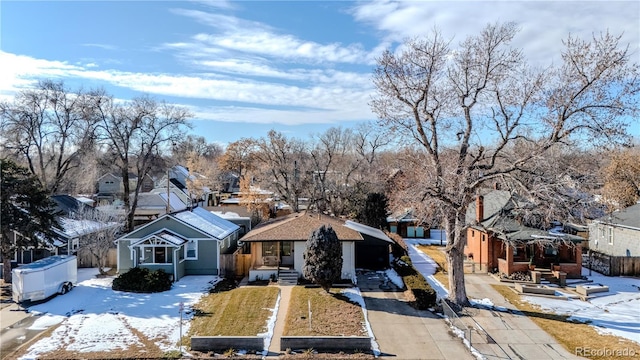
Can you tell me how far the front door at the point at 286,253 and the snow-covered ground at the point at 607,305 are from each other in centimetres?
849

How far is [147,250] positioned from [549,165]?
2168cm

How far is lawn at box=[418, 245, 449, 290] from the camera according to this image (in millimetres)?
24516

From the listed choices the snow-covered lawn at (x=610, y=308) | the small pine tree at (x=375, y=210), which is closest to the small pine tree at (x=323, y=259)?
the snow-covered lawn at (x=610, y=308)

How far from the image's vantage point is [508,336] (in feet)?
53.5

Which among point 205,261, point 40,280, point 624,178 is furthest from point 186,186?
point 624,178

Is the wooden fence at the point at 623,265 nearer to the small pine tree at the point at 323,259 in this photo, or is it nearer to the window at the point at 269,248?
the small pine tree at the point at 323,259

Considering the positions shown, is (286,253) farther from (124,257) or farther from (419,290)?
(124,257)

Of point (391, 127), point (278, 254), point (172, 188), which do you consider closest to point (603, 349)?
point (391, 127)

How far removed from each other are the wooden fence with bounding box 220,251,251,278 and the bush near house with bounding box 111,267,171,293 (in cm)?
353

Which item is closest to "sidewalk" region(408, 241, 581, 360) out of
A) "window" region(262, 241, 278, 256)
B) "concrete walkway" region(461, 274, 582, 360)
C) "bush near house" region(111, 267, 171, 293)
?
"concrete walkway" region(461, 274, 582, 360)

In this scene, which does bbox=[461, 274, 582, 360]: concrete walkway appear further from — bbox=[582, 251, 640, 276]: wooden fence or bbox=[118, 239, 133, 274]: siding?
bbox=[118, 239, 133, 274]: siding

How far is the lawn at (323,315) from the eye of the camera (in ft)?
53.6

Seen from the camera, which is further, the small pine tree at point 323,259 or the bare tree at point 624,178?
the bare tree at point 624,178

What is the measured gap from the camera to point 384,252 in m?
27.2
